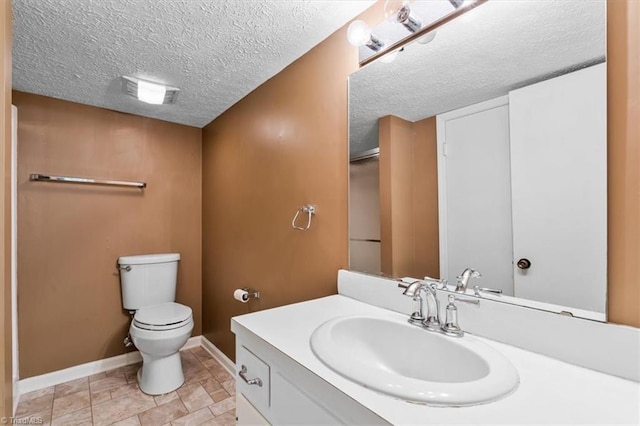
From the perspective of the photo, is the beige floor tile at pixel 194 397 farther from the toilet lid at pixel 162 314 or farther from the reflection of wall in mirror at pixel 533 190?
the reflection of wall in mirror at pixel 533 190

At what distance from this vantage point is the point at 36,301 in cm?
210

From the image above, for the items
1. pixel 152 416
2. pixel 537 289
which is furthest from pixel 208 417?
pixel 537 289

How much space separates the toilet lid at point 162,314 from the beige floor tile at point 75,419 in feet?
1.85

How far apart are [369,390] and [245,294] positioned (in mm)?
1489

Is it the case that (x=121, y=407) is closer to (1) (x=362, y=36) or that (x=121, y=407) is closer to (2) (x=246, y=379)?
(2) (x=246, y=379)

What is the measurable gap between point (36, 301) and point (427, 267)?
8.70ft

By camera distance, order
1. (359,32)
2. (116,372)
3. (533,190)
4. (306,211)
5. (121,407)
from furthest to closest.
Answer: (116,372) < (121,407) < (306,211) < (359,32) < (533,190)

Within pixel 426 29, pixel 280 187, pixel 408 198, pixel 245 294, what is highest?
pixel 426 29

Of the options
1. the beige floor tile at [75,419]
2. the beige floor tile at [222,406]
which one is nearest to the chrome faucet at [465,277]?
the beige floor tile at [222,406]

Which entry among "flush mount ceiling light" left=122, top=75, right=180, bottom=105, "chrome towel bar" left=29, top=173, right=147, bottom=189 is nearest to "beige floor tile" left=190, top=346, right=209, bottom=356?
"chrome towel bar" left=29, top=173, right=147, bottom=189

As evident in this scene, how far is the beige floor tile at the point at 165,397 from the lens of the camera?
1929 millimetres

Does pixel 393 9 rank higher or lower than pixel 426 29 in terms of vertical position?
higher

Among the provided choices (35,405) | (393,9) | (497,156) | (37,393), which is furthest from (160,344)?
(393,9)

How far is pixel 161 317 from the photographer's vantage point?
2.04m
